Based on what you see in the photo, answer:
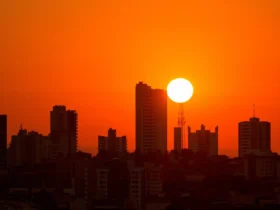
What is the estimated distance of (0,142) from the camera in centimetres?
7481

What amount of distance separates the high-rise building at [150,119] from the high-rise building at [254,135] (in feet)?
24.7

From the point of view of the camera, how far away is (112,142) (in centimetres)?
9475

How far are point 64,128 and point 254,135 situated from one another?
17.4 meters

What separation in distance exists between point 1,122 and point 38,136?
15797 millimetres

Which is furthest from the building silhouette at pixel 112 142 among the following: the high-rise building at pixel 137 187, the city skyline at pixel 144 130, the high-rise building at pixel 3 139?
the high-rise building at pixel 137 187

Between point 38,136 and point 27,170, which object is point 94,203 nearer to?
point 27,170

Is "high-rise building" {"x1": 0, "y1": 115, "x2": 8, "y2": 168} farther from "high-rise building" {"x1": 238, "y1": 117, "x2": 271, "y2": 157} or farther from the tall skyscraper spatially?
"high-rise building" {"x1": 238, "y1": 117, "x2": 271, "y2": 157}

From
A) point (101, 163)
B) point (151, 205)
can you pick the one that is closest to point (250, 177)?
point (101, 163)

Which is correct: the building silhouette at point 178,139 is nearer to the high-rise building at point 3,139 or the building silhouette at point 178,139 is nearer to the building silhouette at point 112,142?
the building silhouette at point 112,142

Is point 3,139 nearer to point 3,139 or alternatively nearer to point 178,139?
point 3,139

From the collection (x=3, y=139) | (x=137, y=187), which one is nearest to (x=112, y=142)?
(x=3, y=139)

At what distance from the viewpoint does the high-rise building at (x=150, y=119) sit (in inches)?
3563

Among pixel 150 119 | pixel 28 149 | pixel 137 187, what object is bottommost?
pixel 137 187

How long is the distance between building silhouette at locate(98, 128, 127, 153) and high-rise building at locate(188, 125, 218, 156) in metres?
7.78
